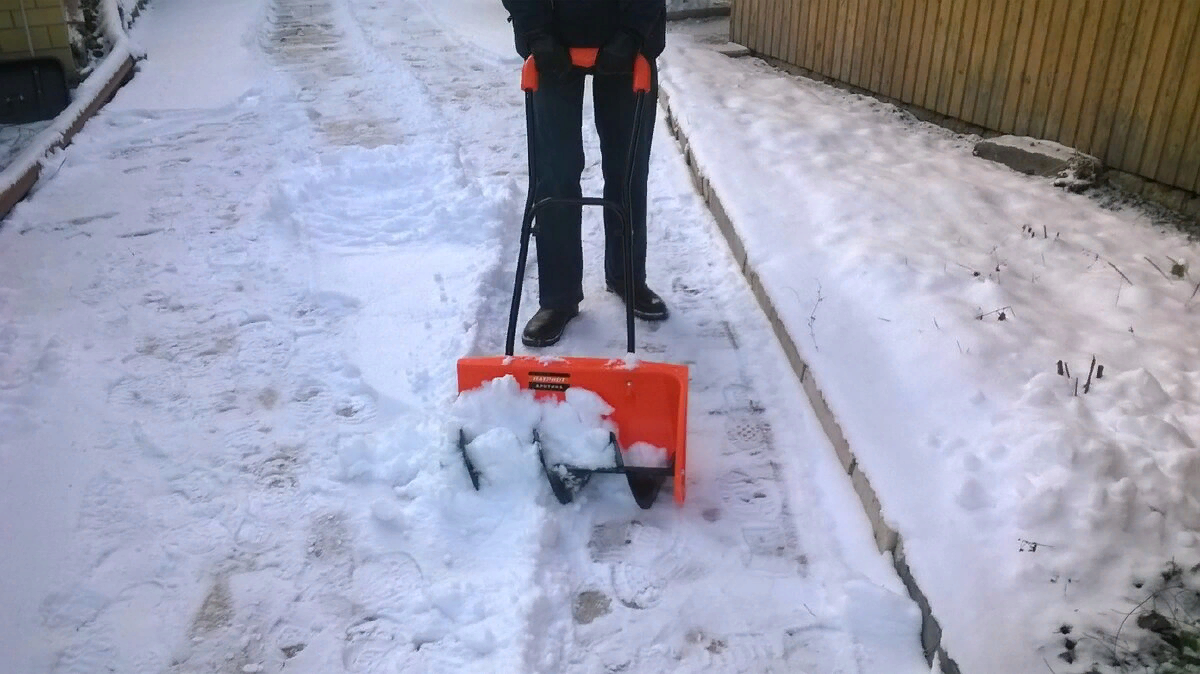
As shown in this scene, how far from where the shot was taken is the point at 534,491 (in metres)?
2.97

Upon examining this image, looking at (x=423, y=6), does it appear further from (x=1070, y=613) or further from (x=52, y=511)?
(x=1070, y=613)

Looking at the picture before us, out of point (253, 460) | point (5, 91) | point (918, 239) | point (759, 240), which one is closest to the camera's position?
point (253, 460)

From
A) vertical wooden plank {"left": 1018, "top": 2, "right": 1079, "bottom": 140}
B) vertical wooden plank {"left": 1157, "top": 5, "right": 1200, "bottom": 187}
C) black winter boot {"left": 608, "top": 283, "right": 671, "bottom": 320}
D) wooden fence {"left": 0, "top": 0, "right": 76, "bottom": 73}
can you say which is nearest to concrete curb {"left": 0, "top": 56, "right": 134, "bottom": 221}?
wooden fence {"left": 0, "top": 0, "right": 76, "bottom": 73}

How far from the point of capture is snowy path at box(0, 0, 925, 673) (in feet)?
8.30

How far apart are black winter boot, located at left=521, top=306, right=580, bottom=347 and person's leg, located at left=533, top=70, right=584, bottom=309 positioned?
40 millimetres

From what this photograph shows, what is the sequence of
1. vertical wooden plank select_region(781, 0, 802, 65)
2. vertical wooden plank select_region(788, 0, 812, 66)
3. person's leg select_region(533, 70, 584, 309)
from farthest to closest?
vertical wooden plank select_region(781, 0, 802, 65), vertical wooden plank select_region(788, 0, 812, 66), person's leg select_region(533, 70, 584, 309)

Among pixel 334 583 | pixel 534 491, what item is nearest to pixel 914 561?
pixel 534 491

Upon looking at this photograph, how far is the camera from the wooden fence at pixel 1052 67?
481cm

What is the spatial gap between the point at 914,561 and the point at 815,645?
0.35m

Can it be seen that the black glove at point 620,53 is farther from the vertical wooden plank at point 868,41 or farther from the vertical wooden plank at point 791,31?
the vertical wooden plank at point 791,31

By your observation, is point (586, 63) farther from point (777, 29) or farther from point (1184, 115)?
point (777, 29)

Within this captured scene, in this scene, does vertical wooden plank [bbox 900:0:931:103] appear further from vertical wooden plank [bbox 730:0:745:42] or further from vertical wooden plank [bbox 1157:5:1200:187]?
vertical wooden plank [bbox 730:0:745:42]

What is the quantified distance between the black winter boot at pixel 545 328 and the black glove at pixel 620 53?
105cm

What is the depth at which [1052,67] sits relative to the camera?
18.2 feet
